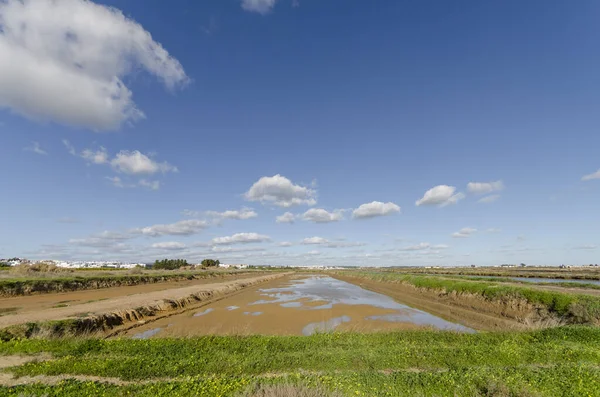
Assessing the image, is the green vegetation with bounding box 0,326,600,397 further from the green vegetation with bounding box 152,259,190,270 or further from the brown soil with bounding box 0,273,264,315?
the green vegetation with bounding box 152,259,190,270

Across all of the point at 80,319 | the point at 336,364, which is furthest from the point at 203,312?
the point at 336,364

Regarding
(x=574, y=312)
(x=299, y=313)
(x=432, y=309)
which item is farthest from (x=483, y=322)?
(x=299, y=313)

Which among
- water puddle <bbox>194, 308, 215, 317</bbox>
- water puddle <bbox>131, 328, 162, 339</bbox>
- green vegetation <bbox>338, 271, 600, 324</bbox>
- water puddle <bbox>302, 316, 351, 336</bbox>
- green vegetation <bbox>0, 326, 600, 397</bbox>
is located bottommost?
water puddle <bbox>194, 308, 215, 317</bbox>

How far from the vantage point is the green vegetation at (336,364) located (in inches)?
380

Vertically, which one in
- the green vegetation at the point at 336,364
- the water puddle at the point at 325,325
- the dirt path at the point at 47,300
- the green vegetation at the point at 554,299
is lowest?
the water puddle at the point at 325,325

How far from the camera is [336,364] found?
41.3 ft

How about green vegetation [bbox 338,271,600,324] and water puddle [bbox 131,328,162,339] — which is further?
green vegetation [bbox 338,271,600,324]

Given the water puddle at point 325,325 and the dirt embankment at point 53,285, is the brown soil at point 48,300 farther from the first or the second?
the water puddle at point 325,325

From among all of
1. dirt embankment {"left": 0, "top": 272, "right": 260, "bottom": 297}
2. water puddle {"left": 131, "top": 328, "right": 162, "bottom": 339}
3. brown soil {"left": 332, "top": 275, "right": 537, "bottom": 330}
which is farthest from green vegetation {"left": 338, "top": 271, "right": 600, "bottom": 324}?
dirt embankment {"left": 0, "top": 272, "right": 260, "bottom": 297}

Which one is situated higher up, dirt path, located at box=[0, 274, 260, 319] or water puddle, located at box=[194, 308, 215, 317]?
dirt path, located at box=[0, 274, 260, 319]

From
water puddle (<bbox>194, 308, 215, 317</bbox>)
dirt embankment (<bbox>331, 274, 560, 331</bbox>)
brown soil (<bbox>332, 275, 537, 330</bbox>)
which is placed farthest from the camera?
water puddle (<bbox>194, 308, 215, 317</bbox>)

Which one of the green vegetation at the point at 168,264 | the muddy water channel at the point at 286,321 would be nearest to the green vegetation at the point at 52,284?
the muddy water channel at the point at 286,321

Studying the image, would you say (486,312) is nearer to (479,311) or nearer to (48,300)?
(479,311)

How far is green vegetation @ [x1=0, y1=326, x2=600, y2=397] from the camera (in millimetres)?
9648
